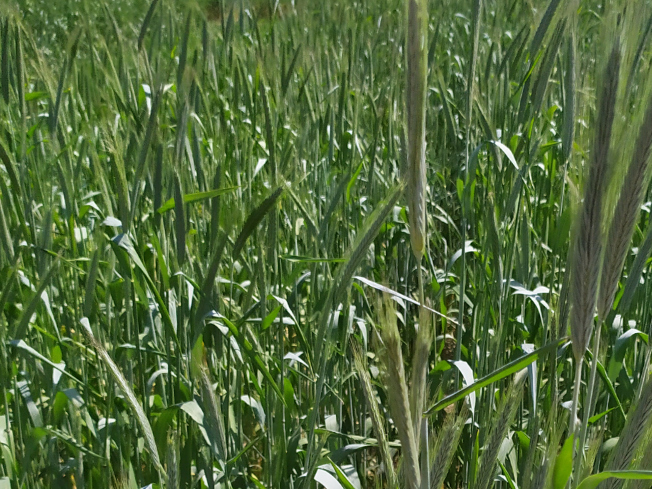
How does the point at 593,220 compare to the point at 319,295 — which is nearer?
the point at 593,220

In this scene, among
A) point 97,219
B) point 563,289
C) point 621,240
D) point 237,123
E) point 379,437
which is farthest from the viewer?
point 97,219

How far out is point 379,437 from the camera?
2.41 ft

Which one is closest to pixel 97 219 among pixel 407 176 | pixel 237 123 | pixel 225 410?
pixel 237 123

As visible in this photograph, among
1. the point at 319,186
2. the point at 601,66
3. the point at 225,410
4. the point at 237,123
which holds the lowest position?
the point at 225,410

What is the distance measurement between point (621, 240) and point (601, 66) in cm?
16

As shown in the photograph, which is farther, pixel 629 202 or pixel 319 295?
pixel 319 295

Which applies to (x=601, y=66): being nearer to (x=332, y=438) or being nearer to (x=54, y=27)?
(x=332, y=438)

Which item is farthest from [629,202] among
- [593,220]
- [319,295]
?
[319,295]

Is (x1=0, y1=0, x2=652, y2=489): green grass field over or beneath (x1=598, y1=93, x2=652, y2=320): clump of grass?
beneath

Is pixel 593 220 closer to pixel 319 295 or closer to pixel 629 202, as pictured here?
pixel 629 202

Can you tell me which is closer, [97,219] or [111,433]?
[111,433]

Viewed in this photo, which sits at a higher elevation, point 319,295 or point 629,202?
point 629,202

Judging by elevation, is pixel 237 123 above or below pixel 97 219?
above

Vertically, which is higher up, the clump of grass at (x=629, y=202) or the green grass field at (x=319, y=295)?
the clump of grass at (x=629, y=202)
